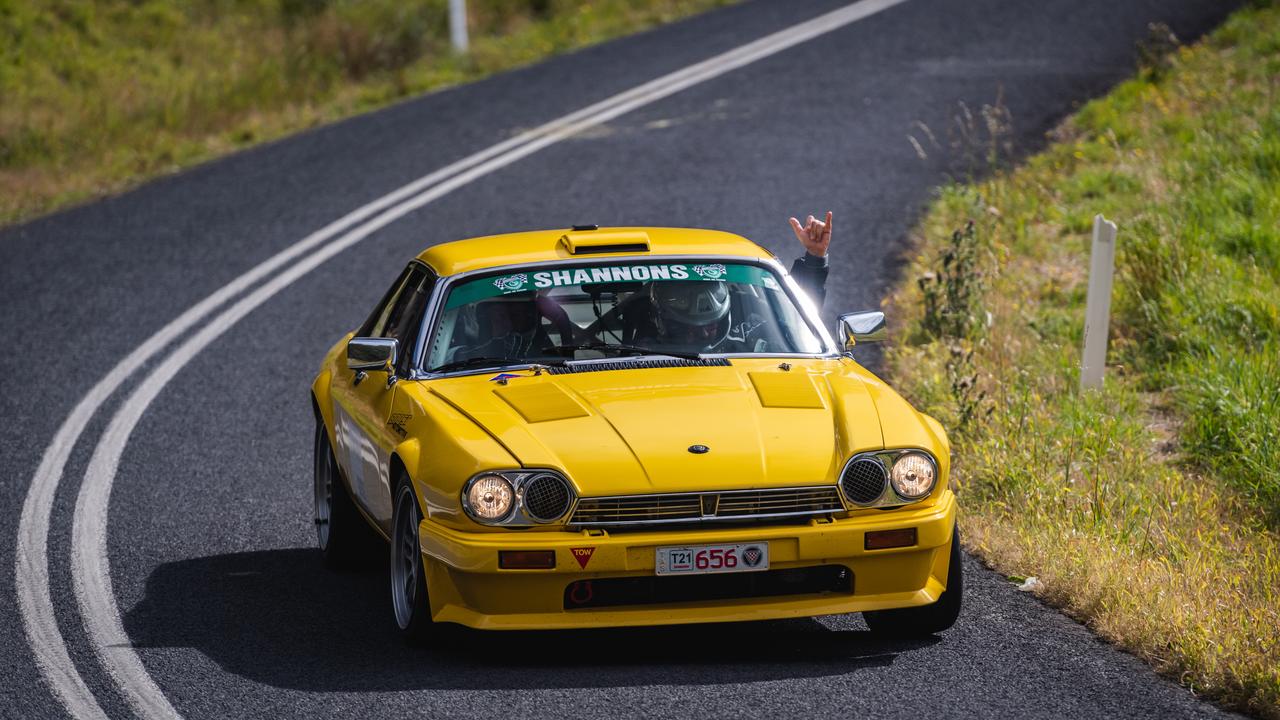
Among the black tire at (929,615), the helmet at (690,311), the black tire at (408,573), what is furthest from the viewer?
the helmet at (690,311)

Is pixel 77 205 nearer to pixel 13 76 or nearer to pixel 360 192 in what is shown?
pixel 360 192

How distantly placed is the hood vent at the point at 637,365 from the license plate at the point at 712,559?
121cm

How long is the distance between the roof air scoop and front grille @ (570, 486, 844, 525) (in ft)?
6.23

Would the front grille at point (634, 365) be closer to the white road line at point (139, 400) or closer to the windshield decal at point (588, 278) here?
the windshield decal at point (588, 278)

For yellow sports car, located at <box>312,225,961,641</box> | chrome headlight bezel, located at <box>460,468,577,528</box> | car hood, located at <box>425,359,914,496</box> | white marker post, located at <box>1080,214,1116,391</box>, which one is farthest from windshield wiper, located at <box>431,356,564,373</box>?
white marker post, located at <box>1080,214,1116,391</box>

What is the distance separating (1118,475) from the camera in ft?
27.7

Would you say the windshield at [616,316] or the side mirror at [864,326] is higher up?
the windshield at [616,316]

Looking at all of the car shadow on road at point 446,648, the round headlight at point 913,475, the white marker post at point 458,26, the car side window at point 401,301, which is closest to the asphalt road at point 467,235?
the car shadow on road at point 446,648

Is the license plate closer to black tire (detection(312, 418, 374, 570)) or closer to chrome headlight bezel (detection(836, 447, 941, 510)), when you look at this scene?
chrome headlight bezel (detection(836, 447, 941, 510))

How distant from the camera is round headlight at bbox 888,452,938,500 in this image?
227 inches

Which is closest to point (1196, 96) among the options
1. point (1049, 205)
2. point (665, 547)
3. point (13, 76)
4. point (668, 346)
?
point (1049, 205)

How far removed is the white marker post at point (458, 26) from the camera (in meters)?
22.3

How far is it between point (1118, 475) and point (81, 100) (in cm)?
1540

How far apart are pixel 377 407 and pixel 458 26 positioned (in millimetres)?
16435
